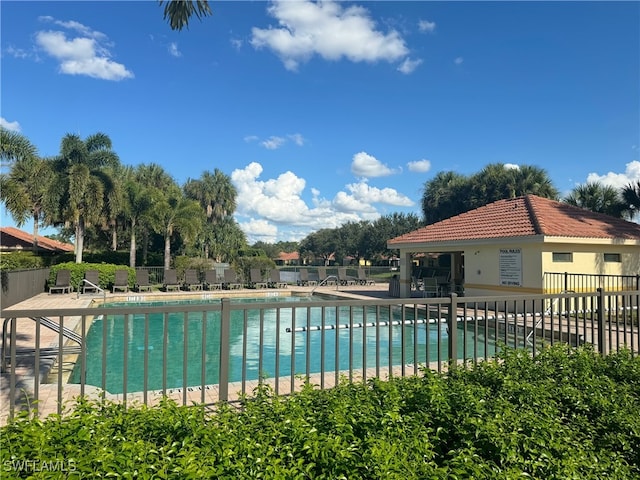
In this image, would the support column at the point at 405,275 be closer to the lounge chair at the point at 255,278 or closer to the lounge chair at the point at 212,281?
the lounge chair at the point at 255,278

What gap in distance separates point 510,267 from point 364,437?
14.3m

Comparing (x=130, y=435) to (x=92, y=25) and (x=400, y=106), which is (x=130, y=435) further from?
(x=400, y=106)

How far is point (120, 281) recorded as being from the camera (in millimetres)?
21516

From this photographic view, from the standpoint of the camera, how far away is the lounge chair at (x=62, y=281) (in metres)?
19.8

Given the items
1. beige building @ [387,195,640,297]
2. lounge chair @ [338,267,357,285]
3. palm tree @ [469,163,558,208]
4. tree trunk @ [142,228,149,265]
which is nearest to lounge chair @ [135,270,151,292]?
tree trunk @ [142,228,149,265]

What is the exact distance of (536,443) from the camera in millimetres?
2479

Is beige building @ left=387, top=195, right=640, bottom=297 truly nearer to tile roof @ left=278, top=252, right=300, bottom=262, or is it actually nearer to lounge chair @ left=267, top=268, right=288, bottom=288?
lounge chair @ left=267, top=268, right=288, bottom=288

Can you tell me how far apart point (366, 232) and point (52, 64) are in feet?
163

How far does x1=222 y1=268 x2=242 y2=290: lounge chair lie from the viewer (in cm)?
2492

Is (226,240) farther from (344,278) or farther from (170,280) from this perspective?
(170,280)

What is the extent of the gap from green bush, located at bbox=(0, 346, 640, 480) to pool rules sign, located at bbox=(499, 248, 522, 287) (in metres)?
12.1

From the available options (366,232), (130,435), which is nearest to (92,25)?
(130,435)

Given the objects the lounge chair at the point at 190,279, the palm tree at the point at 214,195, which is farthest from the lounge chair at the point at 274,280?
the palm tree at the point at 214,195

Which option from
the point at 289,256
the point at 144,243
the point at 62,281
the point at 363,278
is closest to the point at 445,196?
the point at 363,278
